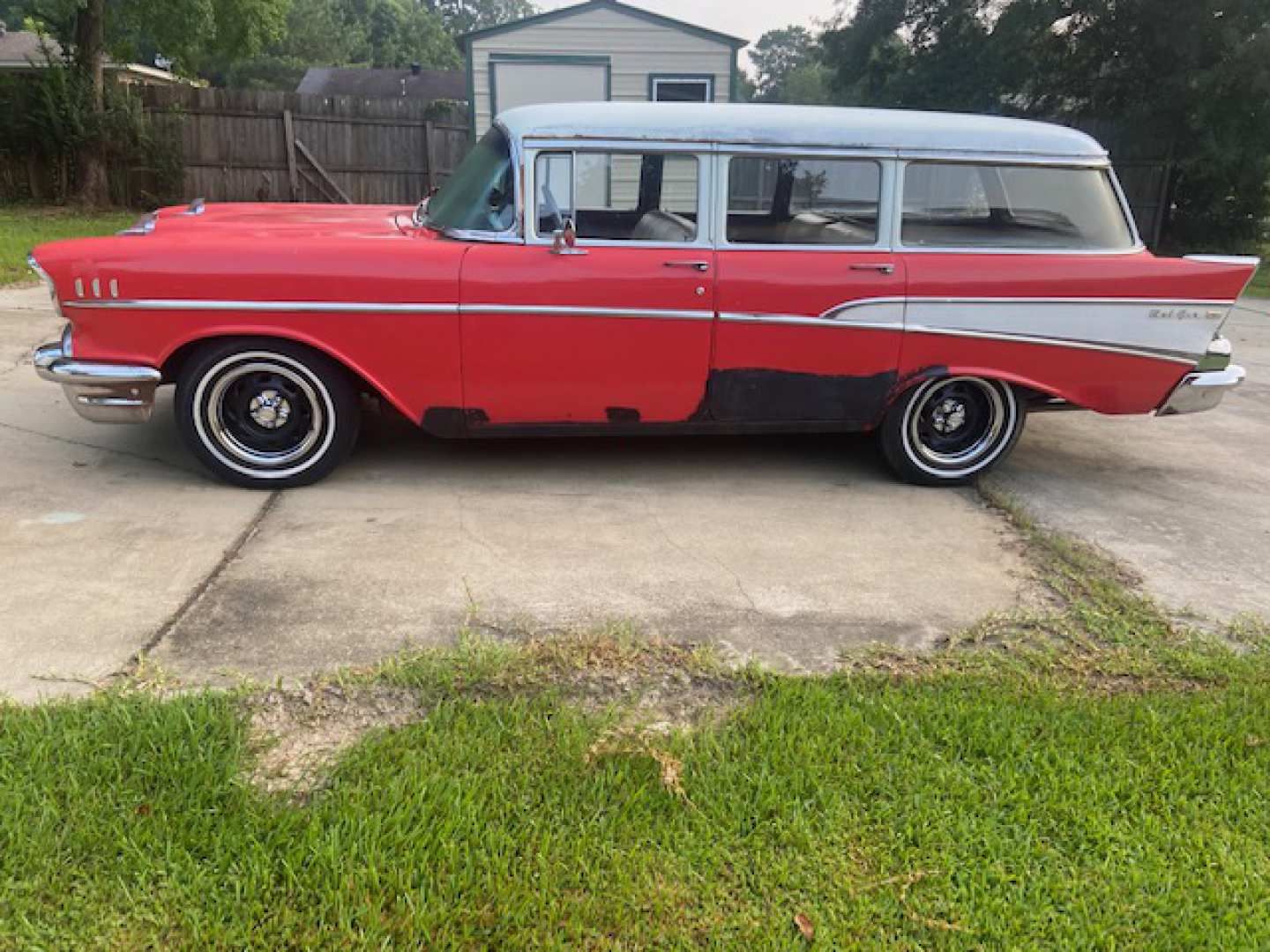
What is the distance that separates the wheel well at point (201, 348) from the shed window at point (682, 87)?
13390mm

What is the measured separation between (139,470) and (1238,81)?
17.4 metres

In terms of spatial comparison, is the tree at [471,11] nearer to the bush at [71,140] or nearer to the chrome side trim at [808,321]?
the bush at [71,140]

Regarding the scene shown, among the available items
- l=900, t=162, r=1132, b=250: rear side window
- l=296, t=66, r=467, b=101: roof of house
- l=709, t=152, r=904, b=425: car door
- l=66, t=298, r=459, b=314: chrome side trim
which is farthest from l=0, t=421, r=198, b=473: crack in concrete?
l=296, t=66, r=467, b=101: roof of house

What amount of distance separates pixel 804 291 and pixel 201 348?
2680 mm

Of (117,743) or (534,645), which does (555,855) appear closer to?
(534,645)

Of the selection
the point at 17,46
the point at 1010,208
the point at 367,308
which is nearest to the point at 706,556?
the point at 367,308

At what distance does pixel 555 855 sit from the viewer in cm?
232

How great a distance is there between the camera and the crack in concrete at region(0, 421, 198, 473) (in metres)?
4.83

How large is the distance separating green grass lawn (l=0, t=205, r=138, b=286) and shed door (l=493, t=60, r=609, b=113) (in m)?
6.21

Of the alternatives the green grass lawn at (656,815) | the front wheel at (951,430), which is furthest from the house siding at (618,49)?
the green grass lawn at (656,815)

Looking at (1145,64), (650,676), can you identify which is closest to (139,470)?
(650,676)

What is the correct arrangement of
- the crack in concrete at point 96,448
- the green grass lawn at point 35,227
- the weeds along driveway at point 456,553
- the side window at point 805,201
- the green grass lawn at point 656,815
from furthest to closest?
the green grass lawn at point 35,227 → the crack in concrete at point 96,448 → the side window at point 805,201 → the weeds along driveway at point 456,553 → the green grass lawn at point 656,815

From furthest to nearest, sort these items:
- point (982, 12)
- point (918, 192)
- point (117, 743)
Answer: point (982, 12) → point (918, 192) → point (117, 743)

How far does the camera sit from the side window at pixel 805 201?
4.58m
